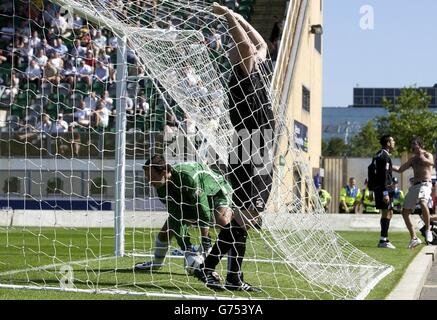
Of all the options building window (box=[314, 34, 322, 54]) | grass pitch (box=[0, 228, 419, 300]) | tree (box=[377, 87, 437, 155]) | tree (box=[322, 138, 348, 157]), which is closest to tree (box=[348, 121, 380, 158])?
tree (box=[322, 138, 348, 157])

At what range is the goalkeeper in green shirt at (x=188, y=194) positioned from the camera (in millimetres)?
9156

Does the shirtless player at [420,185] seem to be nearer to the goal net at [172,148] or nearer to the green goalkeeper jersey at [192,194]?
the goal net at [172,148]

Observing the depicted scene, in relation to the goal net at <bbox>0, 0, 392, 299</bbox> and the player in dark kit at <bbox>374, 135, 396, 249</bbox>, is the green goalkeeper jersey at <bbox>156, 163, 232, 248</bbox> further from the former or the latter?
the player in dark kit at <bbox>374, 135, 396, 249</bbox>

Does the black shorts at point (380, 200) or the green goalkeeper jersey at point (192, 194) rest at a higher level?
the green goalkeeper jersey at point (192, 194)

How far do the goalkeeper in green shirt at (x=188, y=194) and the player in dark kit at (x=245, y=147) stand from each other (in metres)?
0.81

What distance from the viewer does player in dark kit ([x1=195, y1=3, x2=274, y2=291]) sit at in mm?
7891

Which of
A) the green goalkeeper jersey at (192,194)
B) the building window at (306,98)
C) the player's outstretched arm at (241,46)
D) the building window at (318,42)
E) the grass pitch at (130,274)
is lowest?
the grass pitch at (130,274)

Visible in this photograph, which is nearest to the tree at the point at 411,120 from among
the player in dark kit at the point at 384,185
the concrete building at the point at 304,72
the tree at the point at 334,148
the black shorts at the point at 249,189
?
the concrete building at the point at 304,72

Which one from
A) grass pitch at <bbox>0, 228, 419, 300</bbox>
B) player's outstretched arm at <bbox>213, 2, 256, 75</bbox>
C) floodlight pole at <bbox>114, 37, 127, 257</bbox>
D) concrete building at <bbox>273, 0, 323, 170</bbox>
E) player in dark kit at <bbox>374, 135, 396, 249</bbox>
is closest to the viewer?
grass pitch at <bbox>0, 228, 419, 300</bbox>

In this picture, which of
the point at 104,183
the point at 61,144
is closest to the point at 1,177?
the point at 61,144

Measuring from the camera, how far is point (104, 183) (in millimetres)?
18781

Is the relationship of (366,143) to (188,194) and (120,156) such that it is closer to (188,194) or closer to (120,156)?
(120,156)

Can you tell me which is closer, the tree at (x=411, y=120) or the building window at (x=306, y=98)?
the building window at (x=306, y=98)
